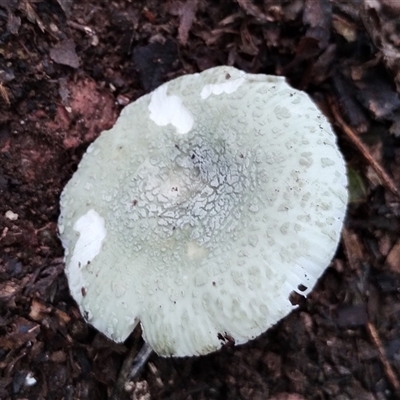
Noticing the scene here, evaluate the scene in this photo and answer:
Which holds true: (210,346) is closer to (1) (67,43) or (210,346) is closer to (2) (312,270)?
(2) (312,270)

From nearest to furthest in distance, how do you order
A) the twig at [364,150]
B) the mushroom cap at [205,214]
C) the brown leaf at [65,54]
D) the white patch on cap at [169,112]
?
the mushroom cap at [205,214], the white patch on cap at [169,112], the twig at [364,150], the brown leaf at [65,54]

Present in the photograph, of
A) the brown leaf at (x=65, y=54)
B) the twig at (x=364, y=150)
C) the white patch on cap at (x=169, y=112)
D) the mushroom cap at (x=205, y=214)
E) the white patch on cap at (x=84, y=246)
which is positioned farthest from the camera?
the brown leaf at (x=65, y=54)

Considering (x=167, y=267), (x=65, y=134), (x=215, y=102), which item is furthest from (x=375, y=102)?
(x=65, y=134)

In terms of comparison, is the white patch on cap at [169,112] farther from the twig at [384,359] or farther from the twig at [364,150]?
the twig at [384,359]

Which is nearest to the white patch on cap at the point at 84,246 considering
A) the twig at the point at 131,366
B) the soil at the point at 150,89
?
the soil at the point at 150,89

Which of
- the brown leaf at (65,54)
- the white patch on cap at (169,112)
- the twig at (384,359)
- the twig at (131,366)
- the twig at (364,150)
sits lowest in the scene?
the twig at (384,359)

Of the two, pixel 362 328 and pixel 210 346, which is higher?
pixel 210 346

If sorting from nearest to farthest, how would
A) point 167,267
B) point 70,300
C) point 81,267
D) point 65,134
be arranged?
point 167,267 < point 81,267 < point 70,300 < point 65,134
